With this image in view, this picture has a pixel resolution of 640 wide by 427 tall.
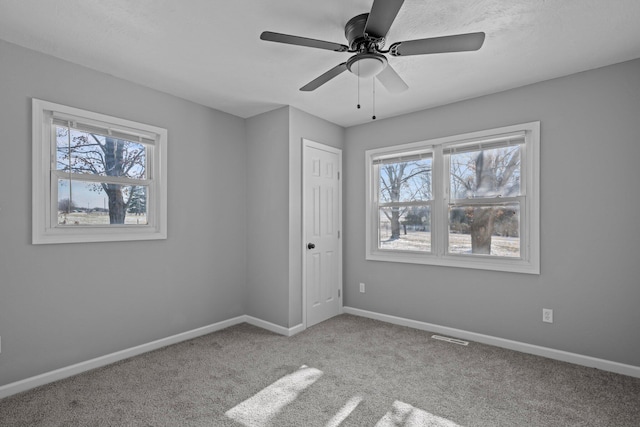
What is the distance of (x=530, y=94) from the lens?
307 centimetres

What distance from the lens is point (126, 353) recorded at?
9.64 ft

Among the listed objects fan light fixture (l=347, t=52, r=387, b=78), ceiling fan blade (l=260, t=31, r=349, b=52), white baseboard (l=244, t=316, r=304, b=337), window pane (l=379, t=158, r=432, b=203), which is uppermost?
ceiling fan blade (l=260, t=31, r=349, b=52)

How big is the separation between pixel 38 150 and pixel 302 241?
8.05 feet

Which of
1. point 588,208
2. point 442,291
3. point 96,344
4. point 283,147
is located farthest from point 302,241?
point 588,208

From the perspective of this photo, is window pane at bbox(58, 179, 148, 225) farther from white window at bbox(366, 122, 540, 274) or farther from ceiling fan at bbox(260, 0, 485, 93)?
white window at bbox(366, 122, 540, 274)

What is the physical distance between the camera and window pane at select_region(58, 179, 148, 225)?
2.67 metres

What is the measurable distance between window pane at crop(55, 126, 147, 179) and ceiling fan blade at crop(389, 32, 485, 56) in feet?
8.28

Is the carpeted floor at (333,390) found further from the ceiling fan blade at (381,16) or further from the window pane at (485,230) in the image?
the ceiling fan blade at (381,16)

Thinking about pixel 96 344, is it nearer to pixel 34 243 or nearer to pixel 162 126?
pixel 34 243

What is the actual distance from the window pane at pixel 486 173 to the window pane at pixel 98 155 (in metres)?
3.25

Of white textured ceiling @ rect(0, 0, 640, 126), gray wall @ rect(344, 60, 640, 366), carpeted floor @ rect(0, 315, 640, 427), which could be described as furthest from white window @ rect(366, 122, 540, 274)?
carpeted floor @ rect(0, 315, 640, 427)

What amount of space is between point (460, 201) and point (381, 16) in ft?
7.86

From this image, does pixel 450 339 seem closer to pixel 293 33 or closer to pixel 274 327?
pixel 274 327

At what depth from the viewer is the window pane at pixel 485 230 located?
3213 mm
